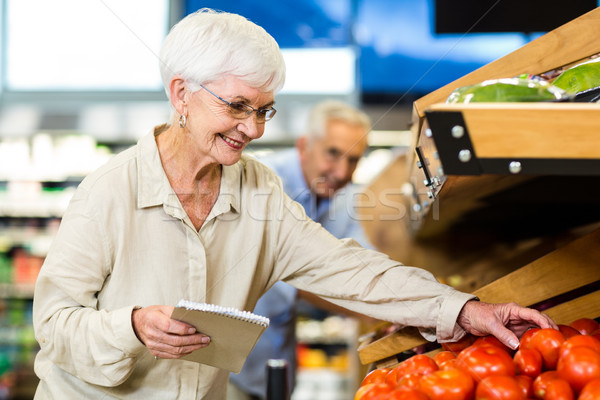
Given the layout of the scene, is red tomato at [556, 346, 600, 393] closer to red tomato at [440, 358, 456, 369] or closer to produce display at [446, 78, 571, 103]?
red tomato at [440, 358, 456, 369]

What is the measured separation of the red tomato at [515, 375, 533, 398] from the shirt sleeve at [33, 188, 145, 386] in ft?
2.59

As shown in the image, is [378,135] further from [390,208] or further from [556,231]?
[556,231]

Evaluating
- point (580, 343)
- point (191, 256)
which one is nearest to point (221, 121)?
point (191, 256)

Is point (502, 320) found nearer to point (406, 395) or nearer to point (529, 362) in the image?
point (529, 362)

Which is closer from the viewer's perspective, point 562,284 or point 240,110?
point 562,284

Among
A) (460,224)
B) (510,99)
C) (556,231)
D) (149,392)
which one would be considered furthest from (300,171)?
(510,99)

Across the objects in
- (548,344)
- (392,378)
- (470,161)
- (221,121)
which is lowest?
(392,378)

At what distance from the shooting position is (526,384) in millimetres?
1056

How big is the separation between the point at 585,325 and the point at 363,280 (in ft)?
1.81

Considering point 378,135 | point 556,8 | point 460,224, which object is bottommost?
point 460,224

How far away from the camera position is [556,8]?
2285 millimetres

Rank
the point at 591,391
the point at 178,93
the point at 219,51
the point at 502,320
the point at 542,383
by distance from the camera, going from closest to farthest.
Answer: the point at 591,391 < the point at 542,383 < the point at 502,320 < the point at 219,51 < the point at 178,93

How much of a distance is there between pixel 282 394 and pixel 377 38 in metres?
4.21

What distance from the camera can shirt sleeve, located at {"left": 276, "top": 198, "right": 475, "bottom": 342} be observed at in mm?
1466
